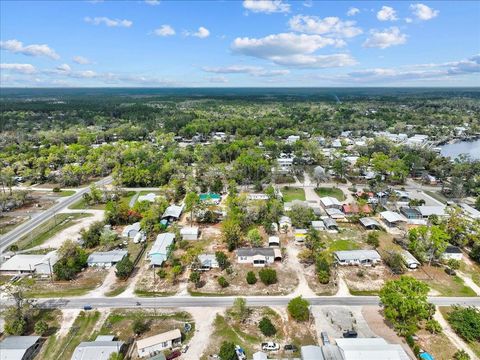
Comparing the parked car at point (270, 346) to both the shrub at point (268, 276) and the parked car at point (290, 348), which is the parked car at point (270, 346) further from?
the shrub at point (268, 276)

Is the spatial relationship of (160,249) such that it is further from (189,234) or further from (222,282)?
(222,282)

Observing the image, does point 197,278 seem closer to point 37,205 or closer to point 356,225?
point 356,225

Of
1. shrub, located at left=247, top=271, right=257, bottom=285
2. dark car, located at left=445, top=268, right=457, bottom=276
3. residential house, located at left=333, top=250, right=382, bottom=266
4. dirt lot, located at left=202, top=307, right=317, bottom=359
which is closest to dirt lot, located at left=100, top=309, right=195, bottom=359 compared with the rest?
dirt lot, located at left=202, top=307, right=317, bottom=359

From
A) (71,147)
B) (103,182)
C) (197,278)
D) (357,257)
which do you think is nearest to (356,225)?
(357,257)

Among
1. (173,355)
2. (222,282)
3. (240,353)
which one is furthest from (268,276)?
(173,355)

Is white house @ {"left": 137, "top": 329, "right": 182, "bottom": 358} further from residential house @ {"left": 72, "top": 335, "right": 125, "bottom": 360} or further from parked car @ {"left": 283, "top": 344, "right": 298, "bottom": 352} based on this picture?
parked car @ {"left": 283, "top": 344, "right": 298, "bottom": 352}
